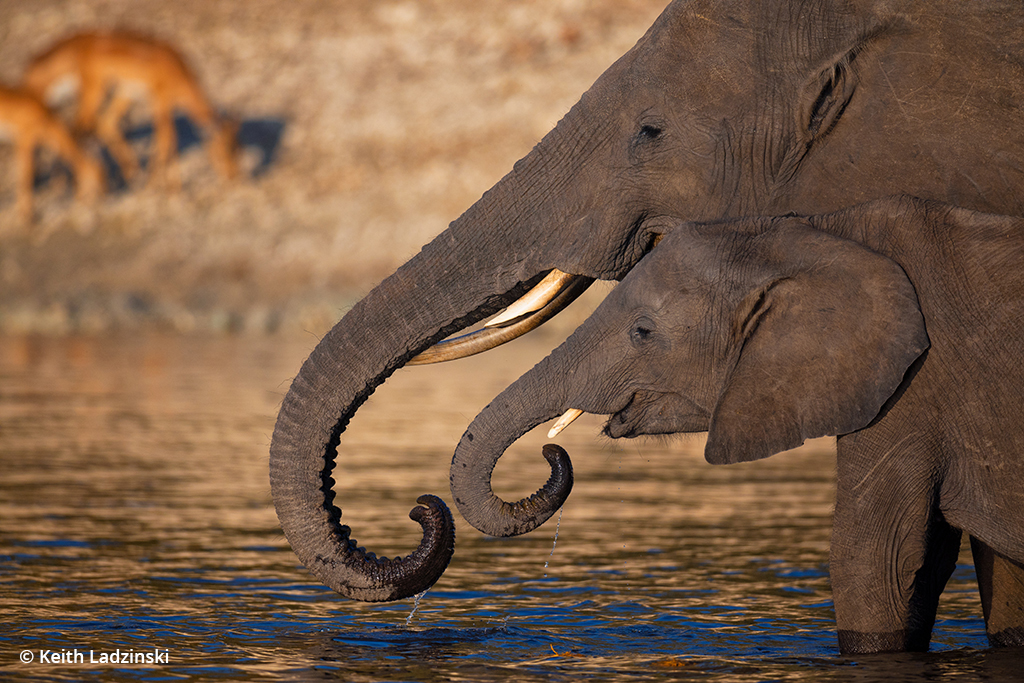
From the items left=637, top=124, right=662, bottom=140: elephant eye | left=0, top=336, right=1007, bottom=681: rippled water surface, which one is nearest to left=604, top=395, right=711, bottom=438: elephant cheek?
left=0, top=336, right=1007, bottom=681: rippled water surface

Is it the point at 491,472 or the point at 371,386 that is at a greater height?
the point at 371,386

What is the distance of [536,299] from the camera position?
5609mm

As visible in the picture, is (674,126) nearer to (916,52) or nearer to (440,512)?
(916,52)

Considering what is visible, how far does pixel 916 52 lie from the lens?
17.6 feet

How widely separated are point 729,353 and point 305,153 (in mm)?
24079

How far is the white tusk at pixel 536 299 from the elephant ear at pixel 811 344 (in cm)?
91

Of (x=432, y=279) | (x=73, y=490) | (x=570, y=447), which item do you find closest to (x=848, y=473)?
(x=432, y=279)

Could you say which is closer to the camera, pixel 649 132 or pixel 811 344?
pixel 811 344

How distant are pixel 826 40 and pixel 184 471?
20.3ft

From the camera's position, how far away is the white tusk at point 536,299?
5.61 meters

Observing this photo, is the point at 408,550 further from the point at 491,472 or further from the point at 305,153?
the point at 305,153
